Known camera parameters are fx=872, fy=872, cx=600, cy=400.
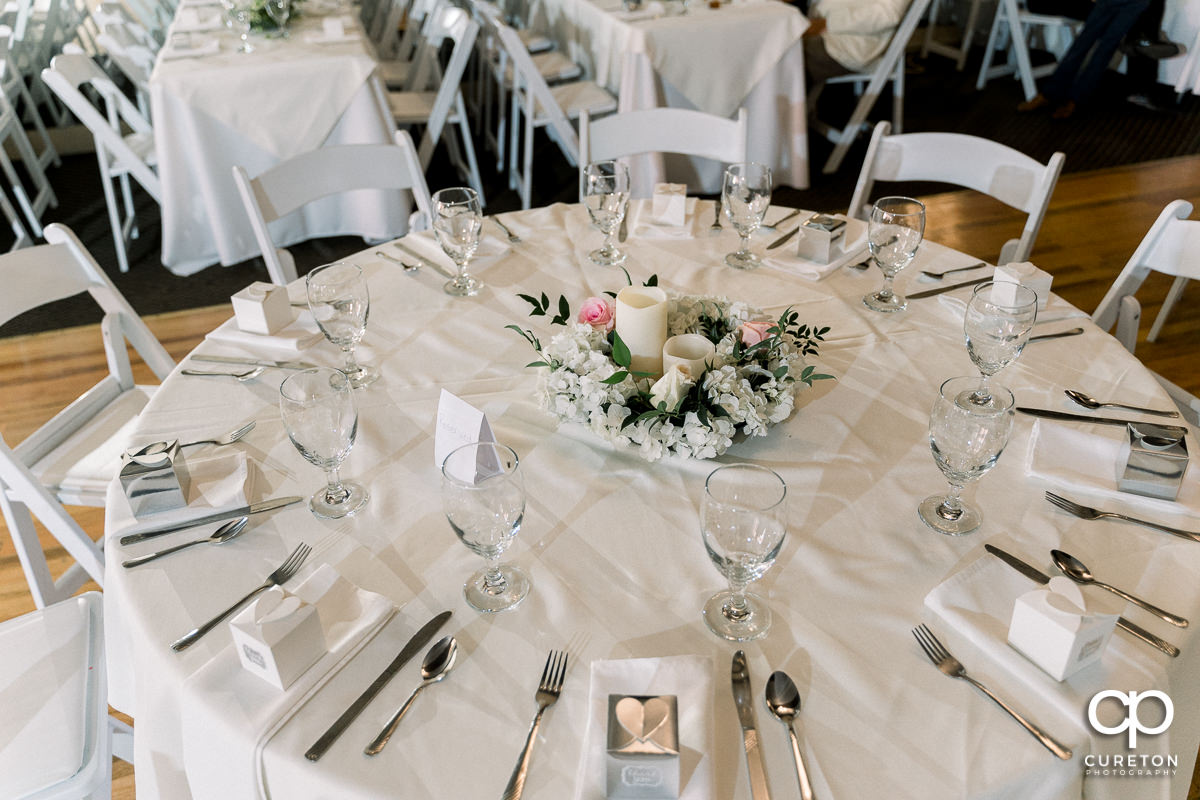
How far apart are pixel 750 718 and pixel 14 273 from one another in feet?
5.97

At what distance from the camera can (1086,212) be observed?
430 cm

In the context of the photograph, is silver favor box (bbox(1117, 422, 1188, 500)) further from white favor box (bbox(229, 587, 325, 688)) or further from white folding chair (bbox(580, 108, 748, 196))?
white folding chair (bbox(580, 108, 748, 196))

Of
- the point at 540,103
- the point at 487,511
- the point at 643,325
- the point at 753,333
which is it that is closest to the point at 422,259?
the point at 643,325

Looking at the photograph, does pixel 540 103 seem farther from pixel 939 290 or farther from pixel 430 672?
pixel 430 672

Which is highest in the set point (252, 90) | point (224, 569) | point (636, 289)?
point (636, 289)

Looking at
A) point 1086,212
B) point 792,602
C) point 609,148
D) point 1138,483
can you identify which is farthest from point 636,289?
point 1086,212

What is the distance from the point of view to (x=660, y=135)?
2.57 m

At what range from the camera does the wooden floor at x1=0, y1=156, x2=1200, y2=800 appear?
10.1 feet

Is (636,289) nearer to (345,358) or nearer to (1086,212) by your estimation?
(345,358)

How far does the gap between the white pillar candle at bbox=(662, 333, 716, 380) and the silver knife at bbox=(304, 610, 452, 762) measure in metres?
0.50

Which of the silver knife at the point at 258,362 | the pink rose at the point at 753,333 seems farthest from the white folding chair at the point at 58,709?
the pink rose at the point at 753,333

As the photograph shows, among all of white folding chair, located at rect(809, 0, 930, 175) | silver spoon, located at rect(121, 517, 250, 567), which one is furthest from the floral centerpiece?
white folding chair, located at rect(809, 0, 930, 175)

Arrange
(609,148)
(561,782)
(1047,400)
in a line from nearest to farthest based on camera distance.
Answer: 1. (561,782)
2. (1047,400)
3. (609,148)

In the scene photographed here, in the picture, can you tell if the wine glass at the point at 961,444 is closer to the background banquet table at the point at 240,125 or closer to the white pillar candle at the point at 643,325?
the white pillar candle at the point at 643,325
